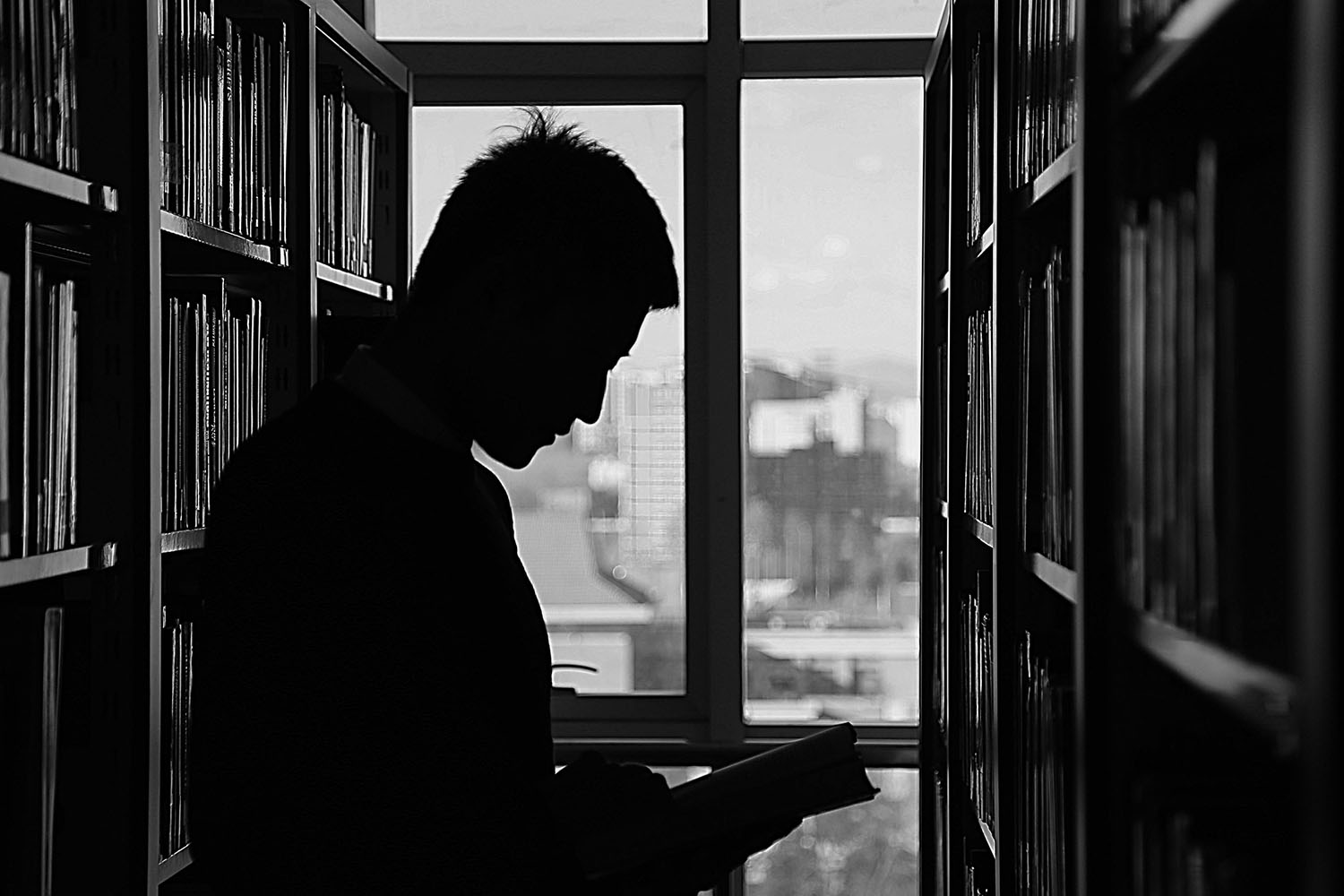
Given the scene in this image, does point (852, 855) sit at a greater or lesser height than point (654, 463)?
lesser

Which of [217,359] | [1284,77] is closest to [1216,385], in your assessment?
[1284,77]

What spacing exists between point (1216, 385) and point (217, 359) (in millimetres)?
1495

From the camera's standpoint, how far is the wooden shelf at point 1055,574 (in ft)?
3.74

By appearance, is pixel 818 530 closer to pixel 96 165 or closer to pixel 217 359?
pixel 217 359

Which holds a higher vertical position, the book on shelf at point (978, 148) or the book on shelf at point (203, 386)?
the book on shelf at point (978, 148)

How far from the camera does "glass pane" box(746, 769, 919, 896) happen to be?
2898 mm

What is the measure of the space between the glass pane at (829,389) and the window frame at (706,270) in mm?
52

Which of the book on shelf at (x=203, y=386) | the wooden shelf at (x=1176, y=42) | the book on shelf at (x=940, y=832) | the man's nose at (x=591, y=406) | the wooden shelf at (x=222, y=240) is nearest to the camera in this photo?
the wooden shelf at (x=1176, y=42)

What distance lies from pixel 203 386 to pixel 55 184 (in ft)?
1.84

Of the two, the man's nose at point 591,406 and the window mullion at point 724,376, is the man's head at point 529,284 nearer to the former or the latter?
the man's nose at point 591,406

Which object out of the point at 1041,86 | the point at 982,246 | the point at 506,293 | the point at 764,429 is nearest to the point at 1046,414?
the point at 1041,86

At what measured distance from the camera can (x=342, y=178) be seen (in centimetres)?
248

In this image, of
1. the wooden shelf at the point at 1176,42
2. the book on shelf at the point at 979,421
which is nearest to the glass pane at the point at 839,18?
the book on shelf at the point at 979,421

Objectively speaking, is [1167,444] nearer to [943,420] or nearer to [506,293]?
[506,293]
